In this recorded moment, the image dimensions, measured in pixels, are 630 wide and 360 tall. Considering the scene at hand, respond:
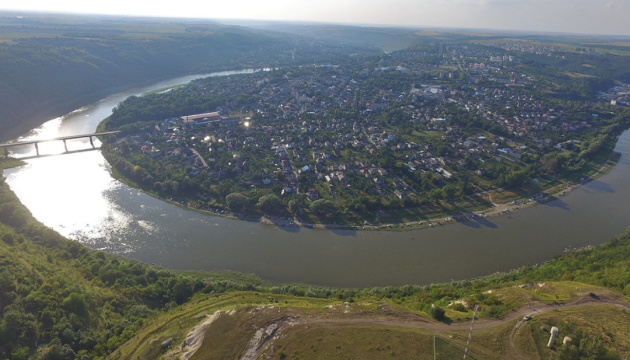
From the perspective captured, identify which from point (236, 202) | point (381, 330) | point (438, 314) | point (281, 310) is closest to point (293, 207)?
point (236, 202)

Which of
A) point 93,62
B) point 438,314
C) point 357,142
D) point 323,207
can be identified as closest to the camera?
point 438,314

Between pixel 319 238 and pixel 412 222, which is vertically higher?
pixel 412 222

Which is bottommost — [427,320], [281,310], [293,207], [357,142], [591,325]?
[293,207]

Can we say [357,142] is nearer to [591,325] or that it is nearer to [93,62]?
[591,325]

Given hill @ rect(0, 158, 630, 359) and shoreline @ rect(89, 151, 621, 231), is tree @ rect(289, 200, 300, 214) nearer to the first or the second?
shoreline @ rect(89, 151, 621, 231)

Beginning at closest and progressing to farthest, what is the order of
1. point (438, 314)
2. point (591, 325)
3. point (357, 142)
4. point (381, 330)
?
point (591, 325)
point (381, 330)
point (438, 314)
point (357, 142)

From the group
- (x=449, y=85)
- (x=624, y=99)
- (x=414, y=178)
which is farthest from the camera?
(x=449, y=85)

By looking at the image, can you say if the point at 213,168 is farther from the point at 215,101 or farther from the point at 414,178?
the point at 215,101

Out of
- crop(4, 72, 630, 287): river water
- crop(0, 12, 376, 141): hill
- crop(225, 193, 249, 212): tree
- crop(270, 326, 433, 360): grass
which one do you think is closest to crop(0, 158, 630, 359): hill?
crop(270, 326, 433, 360): grass

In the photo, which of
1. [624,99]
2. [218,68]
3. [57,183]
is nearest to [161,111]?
[57,183]
